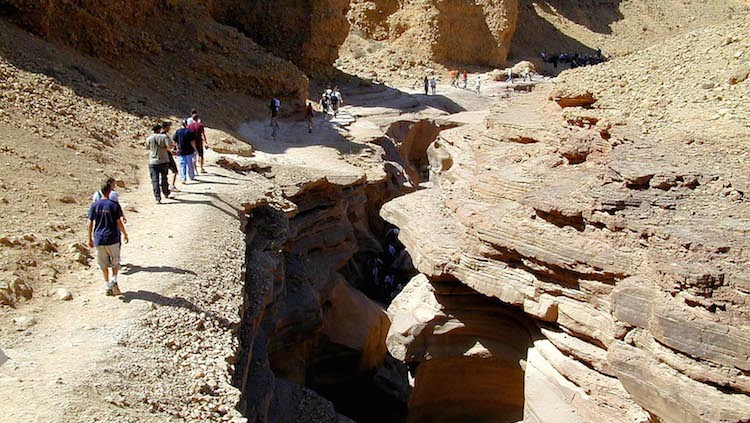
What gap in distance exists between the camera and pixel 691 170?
354 inches

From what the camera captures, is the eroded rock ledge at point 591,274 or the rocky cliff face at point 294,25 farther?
the rocky cliff face at point 294,25

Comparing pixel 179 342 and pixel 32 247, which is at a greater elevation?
pixel 32 247

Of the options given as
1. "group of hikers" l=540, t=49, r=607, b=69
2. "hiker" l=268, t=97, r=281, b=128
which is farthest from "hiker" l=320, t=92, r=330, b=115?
"group of hikers" l=540, t=49, r=607, b=69

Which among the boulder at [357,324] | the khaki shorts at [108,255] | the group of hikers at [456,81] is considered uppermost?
the group of hikers at [456,81]

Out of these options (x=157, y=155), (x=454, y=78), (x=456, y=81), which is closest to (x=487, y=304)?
(x=157, y=155)

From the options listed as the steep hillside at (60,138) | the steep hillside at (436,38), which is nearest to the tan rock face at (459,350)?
the steep hillside at (60,138)

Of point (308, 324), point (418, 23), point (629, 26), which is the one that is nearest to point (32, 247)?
point (308, 324)

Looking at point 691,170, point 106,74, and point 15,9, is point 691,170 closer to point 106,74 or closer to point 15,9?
point 106,74

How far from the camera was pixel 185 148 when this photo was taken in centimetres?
1256

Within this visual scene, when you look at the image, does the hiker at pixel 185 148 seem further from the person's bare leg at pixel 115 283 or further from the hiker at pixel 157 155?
the person's bare leg at pixel 115 283

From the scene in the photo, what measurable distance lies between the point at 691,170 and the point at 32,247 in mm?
8870

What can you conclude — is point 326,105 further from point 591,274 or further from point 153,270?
point 591,274

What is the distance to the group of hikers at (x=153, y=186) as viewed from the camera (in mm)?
7609

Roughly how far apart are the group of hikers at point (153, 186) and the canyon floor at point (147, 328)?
273 millimetres
